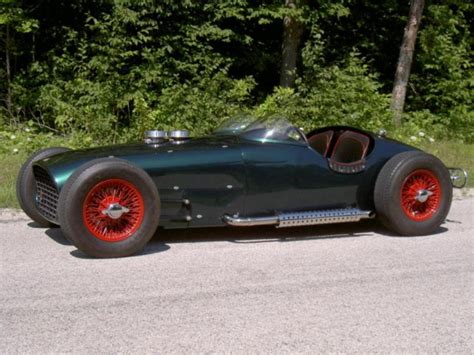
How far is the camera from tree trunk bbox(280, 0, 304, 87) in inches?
586

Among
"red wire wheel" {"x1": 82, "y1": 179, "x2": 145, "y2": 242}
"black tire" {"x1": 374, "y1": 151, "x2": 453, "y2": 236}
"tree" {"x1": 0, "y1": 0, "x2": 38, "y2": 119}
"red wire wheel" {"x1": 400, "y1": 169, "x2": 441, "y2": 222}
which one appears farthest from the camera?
"tree" {"x1": 0, "y1": 0, "x2": 38, "y2": 119}

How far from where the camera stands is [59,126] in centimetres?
1198

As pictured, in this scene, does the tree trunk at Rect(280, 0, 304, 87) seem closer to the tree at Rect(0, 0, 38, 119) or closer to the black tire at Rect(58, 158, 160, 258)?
the tree at Rect(0, 0, 38, 119)

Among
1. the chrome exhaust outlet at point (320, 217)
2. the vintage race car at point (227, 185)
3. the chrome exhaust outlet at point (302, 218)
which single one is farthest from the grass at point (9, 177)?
the chrome exhaust outlet at point (320, 217)

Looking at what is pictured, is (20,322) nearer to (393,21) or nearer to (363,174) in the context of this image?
(363,174)

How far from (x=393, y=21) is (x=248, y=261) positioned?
1308 cm

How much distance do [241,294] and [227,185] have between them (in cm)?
153

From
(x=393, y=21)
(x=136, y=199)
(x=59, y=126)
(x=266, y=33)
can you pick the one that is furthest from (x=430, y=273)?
(x=393, y=21)

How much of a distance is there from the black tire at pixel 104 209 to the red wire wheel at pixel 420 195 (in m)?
2.47

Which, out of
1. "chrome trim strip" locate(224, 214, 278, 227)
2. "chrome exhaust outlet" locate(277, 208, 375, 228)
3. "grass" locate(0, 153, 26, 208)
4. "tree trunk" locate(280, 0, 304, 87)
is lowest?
"grass" locate(0, 153, 26, 208)

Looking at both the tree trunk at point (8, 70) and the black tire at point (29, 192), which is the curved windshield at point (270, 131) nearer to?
the black tire at point (29, 192)

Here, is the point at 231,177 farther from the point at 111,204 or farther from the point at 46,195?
the point at 46,195

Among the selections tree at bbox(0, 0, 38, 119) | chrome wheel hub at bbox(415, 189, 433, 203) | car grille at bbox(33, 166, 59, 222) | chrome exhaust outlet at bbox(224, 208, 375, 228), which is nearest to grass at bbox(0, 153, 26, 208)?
car grille at bbox(33, 166, 59, 222)

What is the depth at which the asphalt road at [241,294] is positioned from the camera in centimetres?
405
